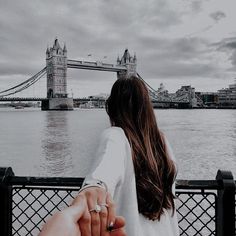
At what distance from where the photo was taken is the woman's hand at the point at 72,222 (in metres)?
0.48

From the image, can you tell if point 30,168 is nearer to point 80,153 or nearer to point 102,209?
point 80,153

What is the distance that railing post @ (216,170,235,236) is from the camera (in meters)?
1.41

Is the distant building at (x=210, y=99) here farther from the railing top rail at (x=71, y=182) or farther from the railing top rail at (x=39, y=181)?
the railing top rail at (x=39, y=181)

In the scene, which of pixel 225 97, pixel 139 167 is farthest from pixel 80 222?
pixel 225 97

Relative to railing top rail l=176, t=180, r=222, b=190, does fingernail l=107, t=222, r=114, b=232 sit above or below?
above

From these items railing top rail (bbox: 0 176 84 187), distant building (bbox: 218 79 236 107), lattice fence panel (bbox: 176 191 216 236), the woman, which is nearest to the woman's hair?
the woman

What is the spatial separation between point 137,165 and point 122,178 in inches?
3.0

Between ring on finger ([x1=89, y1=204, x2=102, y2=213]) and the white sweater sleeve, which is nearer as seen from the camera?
ring on finger ([x1=89, y1=204, x2=102, y2=213])

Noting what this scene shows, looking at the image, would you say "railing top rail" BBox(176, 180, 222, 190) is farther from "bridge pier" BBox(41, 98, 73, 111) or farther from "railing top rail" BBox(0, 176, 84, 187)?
"bridge pier" BBox(41, 98, 73, 111)

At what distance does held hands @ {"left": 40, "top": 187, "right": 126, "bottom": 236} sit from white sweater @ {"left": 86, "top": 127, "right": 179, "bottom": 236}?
109 mm

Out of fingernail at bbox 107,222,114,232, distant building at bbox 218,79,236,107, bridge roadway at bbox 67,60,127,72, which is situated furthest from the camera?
distant building at bbox 218,79,236,107

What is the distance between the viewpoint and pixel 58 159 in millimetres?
11398

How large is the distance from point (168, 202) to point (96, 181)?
0.35 metres

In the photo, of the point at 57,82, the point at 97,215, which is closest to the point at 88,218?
the point at 97,215
